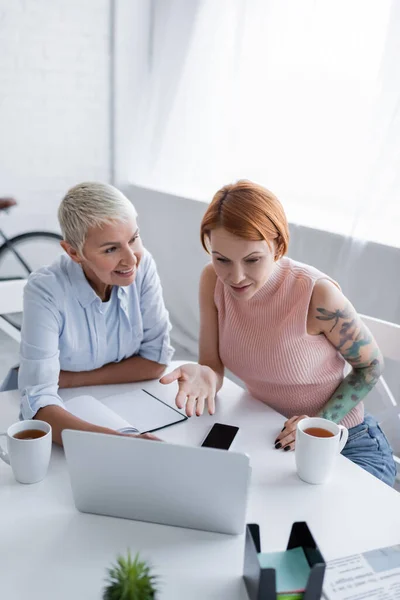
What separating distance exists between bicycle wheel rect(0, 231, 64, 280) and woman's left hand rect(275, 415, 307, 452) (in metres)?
2.47

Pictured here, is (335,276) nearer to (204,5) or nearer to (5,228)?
(204,5)

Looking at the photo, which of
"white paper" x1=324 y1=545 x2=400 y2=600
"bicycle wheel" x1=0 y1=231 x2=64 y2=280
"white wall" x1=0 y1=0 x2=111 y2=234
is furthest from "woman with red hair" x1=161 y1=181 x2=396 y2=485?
"white wall" x1=0 y1=0 x2=111 y2=234

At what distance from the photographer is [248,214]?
3.86 feet

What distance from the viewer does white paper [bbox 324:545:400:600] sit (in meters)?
0.72

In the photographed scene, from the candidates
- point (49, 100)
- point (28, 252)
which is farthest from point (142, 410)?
point (49, 100)

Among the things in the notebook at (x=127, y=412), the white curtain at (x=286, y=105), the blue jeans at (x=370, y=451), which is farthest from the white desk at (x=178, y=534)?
the white curtain at (x=286, y=105)

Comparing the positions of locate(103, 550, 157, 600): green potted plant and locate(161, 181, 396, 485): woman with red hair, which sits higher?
locate(103, 550, 157, 600): green potted plant

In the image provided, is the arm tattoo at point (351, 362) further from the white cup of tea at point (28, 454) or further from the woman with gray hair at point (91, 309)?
the white cup of tea at point (28, 454)

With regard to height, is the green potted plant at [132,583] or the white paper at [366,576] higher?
the green potted plant at [132,583]

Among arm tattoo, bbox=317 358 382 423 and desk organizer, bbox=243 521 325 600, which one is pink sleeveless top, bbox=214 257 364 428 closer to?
arm tattoo, bbox=317 358 382 423

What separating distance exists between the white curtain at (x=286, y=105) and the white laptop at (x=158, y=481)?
166 cm

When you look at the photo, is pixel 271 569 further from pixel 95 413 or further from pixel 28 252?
pixel 28 252

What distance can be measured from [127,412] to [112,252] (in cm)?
36

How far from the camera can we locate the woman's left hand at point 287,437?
1076 millimetres
